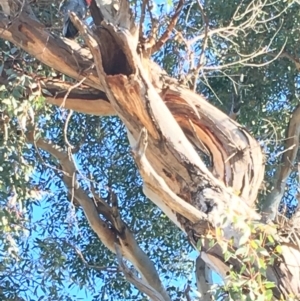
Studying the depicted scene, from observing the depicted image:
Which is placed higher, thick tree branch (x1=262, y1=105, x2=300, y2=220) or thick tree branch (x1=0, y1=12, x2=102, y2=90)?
thick tree branch (x1=0, y1=12, x2=102, y2=90)

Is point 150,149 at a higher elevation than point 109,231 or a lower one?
lower

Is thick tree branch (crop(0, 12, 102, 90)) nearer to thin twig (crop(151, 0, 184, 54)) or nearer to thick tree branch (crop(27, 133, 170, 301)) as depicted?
thin twig (crop(151, 0, 184, 54))

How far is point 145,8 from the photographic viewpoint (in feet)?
12.0

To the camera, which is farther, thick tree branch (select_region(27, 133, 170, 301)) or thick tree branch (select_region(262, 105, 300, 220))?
thick tree branch (select_region(262, 105, 300, 220))

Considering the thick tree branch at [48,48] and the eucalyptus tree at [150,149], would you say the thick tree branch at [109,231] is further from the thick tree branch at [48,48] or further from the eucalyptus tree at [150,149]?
the thick tree branch at [48,48]

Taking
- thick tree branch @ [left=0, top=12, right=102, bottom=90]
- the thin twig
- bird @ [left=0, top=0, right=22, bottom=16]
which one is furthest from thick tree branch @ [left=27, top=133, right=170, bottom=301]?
the thin twig

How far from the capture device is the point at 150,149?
132 inches

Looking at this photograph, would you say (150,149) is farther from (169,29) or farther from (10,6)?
(10,6)

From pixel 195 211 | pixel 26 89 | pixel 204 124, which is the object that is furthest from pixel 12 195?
pixel 195 211

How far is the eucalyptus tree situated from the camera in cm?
291

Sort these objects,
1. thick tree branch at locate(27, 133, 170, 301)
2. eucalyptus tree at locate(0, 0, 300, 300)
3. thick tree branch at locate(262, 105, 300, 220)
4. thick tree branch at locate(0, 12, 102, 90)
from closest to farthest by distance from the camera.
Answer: eucalyptus tree at locate(0, 0, 300, 300)
thick tree branch at locate(0, 12, 102, 90)
thick tree branch at locate(27, 133, 170, 301)
thick tree branch at locate(262, 105, 300, 220)

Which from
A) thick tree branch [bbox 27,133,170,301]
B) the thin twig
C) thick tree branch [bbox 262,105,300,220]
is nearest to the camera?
the thin twig

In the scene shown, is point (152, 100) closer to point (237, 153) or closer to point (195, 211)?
point (237, 153)

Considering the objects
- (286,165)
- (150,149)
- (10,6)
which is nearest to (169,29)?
(150,149)
